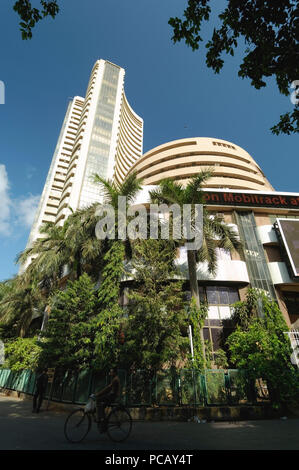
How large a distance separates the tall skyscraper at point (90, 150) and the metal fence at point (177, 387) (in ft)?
121

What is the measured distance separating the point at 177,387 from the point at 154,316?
9.26ft

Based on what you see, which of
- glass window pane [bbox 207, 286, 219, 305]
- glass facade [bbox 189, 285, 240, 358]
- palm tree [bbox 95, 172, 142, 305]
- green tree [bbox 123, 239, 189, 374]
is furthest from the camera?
glass window pane [bbox 207, 286, 219, 305]

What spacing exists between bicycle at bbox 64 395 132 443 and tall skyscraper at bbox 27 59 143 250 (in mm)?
40247

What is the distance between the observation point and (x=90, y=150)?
54969 millimetres

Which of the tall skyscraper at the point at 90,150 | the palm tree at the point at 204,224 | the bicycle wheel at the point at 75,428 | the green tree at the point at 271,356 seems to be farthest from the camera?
the tall skyscraper at the point at 90,150

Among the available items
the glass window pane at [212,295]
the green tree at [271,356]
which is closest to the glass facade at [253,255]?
the glass window pane at [212,295]

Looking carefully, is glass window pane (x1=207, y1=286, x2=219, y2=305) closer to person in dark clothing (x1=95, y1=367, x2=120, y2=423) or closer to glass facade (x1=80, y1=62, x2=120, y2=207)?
person in dark clothing (x1=95, y1=367, x2=120, y2=423)

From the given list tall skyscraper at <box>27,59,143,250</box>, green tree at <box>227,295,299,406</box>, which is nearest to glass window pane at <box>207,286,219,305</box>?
green tree at <box>227,295,299,406</box>

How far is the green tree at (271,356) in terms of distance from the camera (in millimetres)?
8836

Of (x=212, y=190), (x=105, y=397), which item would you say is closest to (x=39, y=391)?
(x=105, y=397)

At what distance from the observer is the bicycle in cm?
492

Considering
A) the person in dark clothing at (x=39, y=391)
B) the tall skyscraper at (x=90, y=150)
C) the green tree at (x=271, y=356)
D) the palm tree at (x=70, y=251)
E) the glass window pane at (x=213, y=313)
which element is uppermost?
the tall skyscraper at (x=90, y=150)

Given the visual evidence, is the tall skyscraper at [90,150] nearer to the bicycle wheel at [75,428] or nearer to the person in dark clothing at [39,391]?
the person in dark clothing at [39,391]
